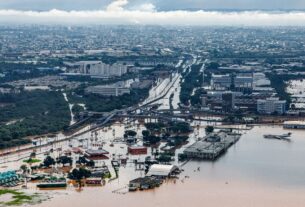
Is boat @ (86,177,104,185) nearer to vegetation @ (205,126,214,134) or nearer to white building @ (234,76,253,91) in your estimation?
vegetation @ (205,126,214,134)

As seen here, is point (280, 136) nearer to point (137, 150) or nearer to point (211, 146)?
point (211, 146)

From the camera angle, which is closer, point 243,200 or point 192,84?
point 243,200

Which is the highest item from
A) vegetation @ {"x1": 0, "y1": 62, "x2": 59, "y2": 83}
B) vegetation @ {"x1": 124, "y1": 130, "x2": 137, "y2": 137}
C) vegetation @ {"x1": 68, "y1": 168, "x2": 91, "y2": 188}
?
vegetation @ {"x1": 68, "y1": 168, "x2": 91, "y2": 188}

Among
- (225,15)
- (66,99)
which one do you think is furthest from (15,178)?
(225,15)

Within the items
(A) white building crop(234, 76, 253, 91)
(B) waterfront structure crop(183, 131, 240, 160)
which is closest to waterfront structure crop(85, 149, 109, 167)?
(B) waterfront structure crop(183, 131, 240, 160)

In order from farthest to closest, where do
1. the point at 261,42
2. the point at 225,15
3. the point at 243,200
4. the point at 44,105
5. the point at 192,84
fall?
the point at 225,15 < the point at 261,42 < the point at 192,84 < the point at 44,105 < the point at 243,200

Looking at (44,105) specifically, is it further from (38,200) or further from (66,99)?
(38,200)
